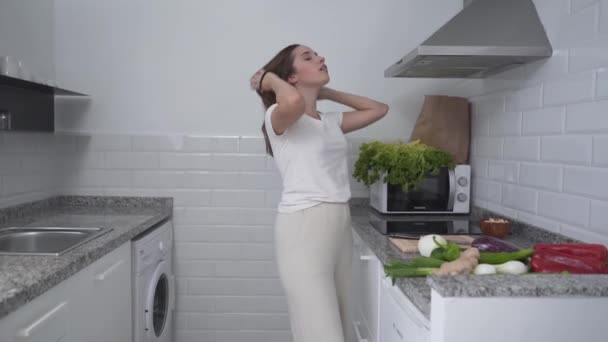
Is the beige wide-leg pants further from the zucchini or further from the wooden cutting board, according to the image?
the zucchini

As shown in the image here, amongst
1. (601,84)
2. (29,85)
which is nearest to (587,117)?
(601,84)

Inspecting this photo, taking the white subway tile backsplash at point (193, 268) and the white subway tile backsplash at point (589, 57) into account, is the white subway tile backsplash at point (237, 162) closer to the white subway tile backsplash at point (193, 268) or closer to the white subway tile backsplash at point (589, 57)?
the white subway tile backsplash at point (193, 268)

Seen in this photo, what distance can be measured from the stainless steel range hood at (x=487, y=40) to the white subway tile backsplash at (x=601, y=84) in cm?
31

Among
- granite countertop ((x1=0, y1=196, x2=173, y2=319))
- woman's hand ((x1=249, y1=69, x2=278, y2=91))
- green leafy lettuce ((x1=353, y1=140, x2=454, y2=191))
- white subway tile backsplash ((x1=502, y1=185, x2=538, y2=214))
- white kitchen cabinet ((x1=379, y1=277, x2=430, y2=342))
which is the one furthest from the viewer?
green leafy lettuce ((x1=353, y1=140, x2=454, y2=191))

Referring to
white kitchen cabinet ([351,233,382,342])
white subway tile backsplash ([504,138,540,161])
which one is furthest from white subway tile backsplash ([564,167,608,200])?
white kitchen cabinet ([351,233,382,342])

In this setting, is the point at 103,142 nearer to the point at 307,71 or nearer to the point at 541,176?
the point at 307,71

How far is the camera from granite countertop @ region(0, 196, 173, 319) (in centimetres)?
125

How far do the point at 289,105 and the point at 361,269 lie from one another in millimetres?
821

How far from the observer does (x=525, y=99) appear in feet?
6.47

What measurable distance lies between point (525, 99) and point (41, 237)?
2.06m

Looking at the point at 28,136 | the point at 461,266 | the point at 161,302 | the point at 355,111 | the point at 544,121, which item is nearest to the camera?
the point at 461,266

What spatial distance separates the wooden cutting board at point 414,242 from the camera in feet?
5.33

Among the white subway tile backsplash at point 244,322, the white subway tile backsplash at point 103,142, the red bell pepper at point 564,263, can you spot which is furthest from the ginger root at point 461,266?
the white subway tile backsplash at point 103,142

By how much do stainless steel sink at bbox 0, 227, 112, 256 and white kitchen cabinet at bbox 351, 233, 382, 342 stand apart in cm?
104
